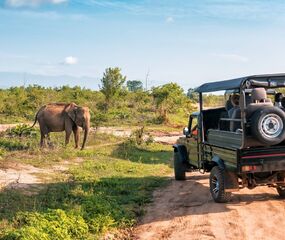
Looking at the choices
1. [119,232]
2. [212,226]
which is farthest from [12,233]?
[212,226]

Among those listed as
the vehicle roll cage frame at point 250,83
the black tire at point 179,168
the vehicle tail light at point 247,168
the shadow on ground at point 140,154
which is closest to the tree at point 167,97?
the shadow on ground at point 140,154

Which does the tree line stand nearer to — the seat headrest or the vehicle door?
the vehicle door

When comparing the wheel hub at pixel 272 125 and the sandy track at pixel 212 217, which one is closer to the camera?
the sandy track at pixel 212 217

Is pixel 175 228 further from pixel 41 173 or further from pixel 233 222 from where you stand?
pixel 41 173

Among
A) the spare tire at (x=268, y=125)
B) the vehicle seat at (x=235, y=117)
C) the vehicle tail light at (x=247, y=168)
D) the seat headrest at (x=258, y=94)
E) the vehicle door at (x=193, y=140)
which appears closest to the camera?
the spare tire at (x=268, y=125)

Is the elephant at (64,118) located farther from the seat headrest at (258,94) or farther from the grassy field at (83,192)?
the seat headrest at (258,94)

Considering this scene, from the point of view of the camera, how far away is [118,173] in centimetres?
1327

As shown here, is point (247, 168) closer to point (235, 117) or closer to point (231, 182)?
point (231, 182)

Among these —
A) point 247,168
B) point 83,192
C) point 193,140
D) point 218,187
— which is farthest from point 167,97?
point 247,168

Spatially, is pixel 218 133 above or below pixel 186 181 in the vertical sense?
above

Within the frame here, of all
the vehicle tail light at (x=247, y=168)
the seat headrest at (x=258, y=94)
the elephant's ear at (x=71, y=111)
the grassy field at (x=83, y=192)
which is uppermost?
the seat headrest at (x=258, y=94)

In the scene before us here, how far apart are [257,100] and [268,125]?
0.67 metres

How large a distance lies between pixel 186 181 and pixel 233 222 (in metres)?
4.20

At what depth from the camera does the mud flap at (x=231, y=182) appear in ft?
29.6
